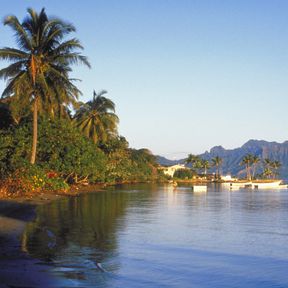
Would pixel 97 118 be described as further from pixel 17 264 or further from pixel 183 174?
pixel 183 174

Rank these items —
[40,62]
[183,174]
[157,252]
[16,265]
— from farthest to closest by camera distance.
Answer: [183,174] → [40,62] → [157,252] → [16,265]

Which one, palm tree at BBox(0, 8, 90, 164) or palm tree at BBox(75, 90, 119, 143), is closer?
palm tree at BBox(0, 8, 90, 164)

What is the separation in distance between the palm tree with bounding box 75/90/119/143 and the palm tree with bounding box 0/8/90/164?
2427 cm

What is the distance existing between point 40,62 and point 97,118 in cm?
Answer: 2649

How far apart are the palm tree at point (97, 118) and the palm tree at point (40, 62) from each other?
24.3m

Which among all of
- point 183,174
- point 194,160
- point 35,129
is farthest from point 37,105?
point 194,160

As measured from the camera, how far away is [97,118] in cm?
6262

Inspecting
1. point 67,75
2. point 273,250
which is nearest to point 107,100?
point 67,75

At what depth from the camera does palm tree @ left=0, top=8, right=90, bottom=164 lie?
3569cm

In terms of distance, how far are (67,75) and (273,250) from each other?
92.1 feet

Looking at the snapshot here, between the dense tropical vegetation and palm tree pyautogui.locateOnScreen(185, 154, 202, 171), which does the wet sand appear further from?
palm tree pyautogui.locateOnScreen(185, 154, 202, 171)

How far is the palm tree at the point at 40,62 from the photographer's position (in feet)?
117

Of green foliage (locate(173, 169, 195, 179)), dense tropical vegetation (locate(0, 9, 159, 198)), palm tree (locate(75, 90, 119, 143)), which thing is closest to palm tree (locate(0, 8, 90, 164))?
dense tropical vegetation (locate(0, 9, 159, 198))

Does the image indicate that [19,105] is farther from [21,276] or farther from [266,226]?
[21,276]
